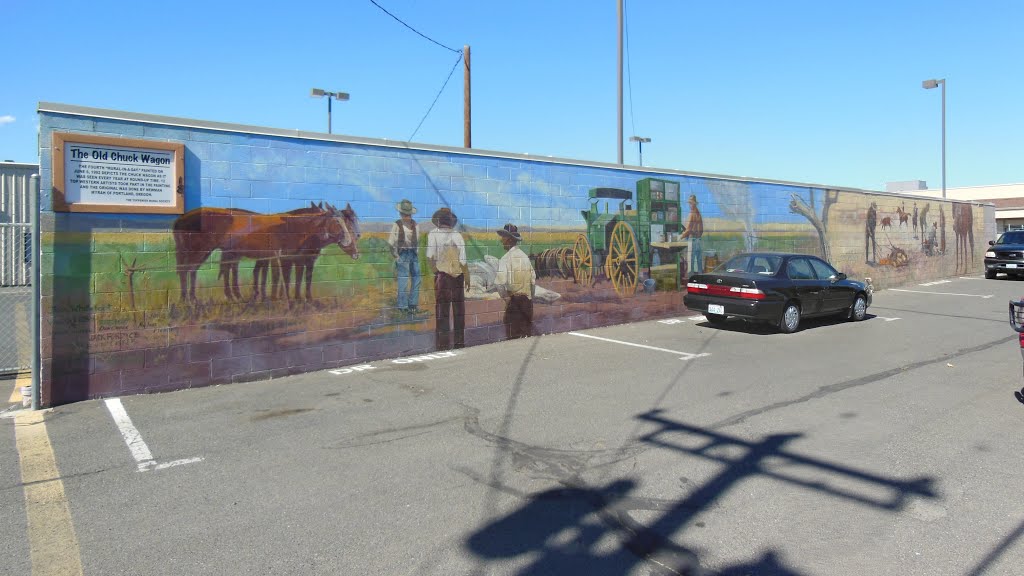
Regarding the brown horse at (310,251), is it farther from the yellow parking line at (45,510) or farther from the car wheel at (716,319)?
the car wheel at (716,319)

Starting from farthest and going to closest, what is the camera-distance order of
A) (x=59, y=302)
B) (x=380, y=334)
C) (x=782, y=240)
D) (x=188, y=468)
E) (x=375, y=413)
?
(x=782, y=240), (x=380, y=334), (x=59, y=302), (x=375, y=413), (x=188, y=468)

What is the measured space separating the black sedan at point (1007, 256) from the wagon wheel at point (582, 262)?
19.9 metres

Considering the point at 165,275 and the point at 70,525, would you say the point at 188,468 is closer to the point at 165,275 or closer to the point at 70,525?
the point at 70,525

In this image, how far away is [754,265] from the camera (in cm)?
1191

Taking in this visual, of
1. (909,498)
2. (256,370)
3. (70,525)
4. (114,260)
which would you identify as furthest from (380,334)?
(909,498)

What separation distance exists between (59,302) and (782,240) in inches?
609

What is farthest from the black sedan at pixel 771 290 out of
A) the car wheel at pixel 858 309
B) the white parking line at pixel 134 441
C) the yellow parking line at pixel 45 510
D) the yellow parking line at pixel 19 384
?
the yellow parking line at pixel 19 384

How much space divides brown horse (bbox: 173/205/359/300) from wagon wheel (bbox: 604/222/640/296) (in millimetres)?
5251

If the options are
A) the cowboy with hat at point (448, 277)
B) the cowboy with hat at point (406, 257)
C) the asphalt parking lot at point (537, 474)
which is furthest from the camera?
the cowboy with hat at point (448, 277)

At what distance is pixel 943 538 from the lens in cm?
373

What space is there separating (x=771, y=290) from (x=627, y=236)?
291 centimetres

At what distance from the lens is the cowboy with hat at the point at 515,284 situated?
1079 centimetres

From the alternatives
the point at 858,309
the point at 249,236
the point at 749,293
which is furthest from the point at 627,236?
the point at 249,236

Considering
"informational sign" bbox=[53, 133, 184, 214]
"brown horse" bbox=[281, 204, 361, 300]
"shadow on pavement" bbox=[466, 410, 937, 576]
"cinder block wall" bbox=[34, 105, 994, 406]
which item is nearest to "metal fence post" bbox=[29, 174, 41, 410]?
"cinder block wall" bbox=[34, 105, 994, 406]
